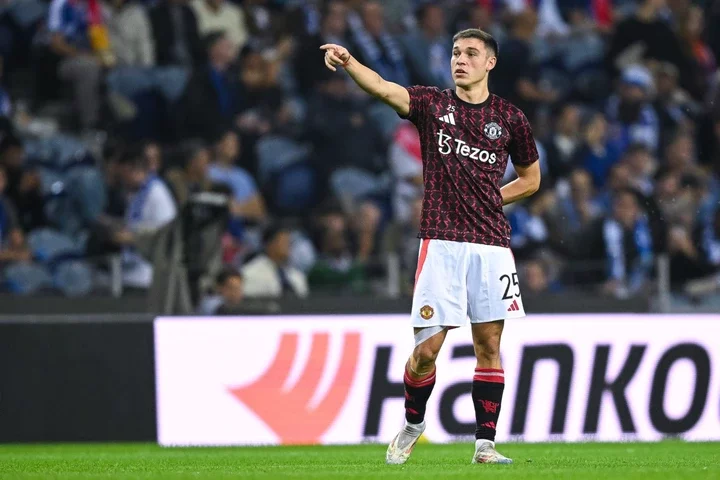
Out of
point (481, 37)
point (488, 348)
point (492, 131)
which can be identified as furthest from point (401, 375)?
point (481, 37)

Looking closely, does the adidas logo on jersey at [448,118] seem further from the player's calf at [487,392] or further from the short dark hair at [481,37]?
the player's calf at [487,392]

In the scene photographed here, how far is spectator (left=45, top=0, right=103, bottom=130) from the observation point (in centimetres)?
1480

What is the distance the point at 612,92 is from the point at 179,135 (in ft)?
20.7

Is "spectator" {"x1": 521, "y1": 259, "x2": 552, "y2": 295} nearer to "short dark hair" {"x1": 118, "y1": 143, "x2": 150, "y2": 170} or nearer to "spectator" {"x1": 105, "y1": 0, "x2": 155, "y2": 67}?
"short dark hair" {"x1": 118, "y1": 143, "x2": 150, "y2": 170}

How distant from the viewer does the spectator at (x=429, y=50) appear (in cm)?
1678

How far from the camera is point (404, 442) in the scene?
739cm

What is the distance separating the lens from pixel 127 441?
10.9m

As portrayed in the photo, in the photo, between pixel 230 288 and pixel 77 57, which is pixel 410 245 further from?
pixel 77 57

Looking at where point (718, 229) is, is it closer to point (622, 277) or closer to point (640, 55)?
point (622, 277)

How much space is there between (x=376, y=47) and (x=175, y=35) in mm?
2468

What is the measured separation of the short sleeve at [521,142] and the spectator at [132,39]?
28.7 feet

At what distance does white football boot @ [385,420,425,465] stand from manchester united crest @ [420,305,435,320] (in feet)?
2.08

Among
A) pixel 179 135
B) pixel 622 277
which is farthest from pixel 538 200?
pixel 179 135

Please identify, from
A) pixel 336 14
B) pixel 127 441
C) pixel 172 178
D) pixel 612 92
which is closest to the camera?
pixel 127 441
